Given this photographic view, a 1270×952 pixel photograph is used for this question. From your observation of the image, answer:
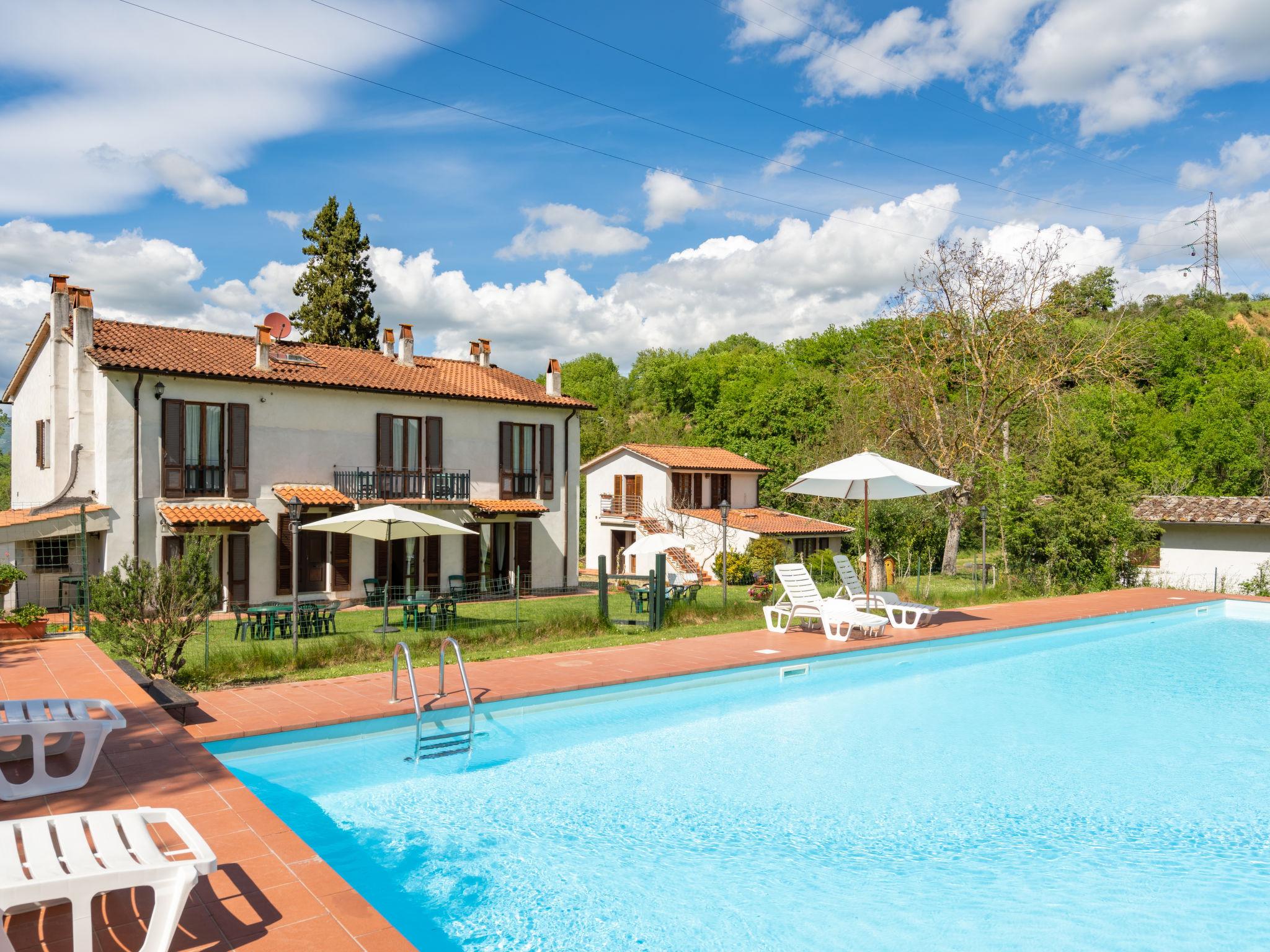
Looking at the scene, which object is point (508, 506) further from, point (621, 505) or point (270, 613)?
point (621, 505)

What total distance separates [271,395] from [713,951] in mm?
20278

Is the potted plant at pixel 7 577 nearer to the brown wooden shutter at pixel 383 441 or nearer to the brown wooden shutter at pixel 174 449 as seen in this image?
the brown wooden shutter at pixel 174 449

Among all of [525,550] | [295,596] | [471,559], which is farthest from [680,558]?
[295,596]

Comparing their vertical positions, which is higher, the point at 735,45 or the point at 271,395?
the point at 735,45

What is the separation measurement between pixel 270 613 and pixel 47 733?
30.2 feet

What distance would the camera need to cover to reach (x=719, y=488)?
37.8m

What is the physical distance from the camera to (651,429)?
178ft

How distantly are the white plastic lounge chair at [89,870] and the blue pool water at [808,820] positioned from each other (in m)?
1.84

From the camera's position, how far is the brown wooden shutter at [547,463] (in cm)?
2742

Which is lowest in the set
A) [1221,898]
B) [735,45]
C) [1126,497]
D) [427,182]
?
[1221,898]

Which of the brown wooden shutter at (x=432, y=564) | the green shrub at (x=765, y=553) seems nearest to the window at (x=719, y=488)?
the green shrub at (x=765, y=553)

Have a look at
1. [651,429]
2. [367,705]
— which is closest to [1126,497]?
[367,705]

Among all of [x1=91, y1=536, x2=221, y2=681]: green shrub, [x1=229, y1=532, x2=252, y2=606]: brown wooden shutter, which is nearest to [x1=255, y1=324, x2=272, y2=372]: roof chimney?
[x1=229, y1=532, x2=252, y2=606]: brown wooden shutter

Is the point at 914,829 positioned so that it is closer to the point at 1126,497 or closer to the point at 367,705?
the point at 367,705
